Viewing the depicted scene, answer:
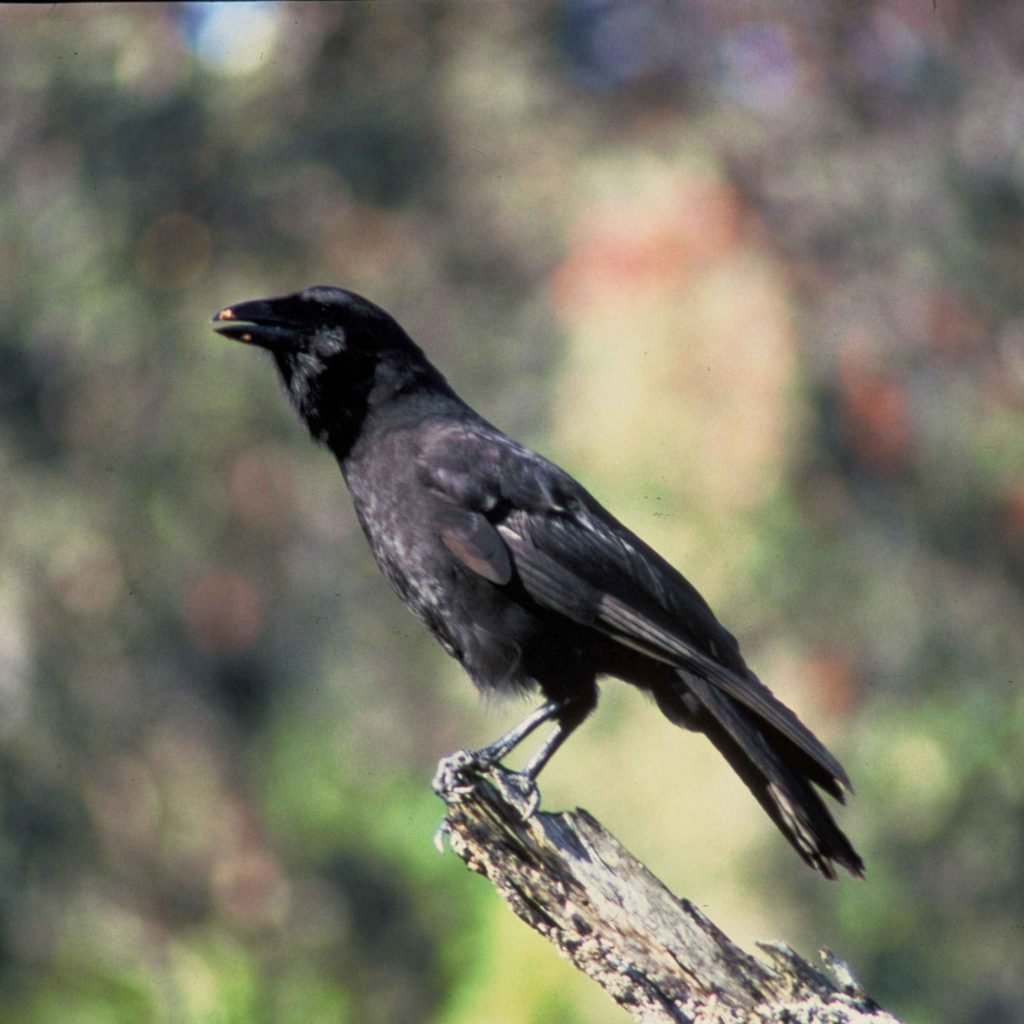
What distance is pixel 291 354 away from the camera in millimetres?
4770

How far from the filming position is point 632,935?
11.5 feet

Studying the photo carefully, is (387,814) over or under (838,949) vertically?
over

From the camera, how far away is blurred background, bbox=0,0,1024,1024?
8500 mm

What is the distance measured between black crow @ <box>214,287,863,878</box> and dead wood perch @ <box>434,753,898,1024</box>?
1.38 ft

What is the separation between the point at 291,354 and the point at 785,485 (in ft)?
14.9

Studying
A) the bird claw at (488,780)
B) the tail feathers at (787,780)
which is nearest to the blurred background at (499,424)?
the tail feathers at (787,780)

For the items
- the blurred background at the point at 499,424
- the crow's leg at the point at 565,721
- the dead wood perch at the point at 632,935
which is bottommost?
the dead wood perch at the point at 632,935

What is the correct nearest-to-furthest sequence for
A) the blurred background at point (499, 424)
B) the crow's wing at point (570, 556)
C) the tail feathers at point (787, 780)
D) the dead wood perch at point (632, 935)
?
the dead wood perch at point (632, 935), the tail feathers at point (787, 780), the crow's wing at point (570, 556), the blurred background at point (499, 424)

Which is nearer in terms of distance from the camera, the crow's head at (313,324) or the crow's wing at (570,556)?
the crow's wing at (570,556)

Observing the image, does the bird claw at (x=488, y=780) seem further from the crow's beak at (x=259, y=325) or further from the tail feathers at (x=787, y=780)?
the crow's beak at (x=259, y=325)

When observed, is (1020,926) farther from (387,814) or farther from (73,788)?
(73,788)

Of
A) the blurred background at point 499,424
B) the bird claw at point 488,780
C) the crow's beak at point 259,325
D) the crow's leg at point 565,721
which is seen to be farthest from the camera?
the blurred background at point 499,424

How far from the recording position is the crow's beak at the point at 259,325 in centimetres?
471

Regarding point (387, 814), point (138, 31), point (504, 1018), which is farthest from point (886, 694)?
point (138, 31)
